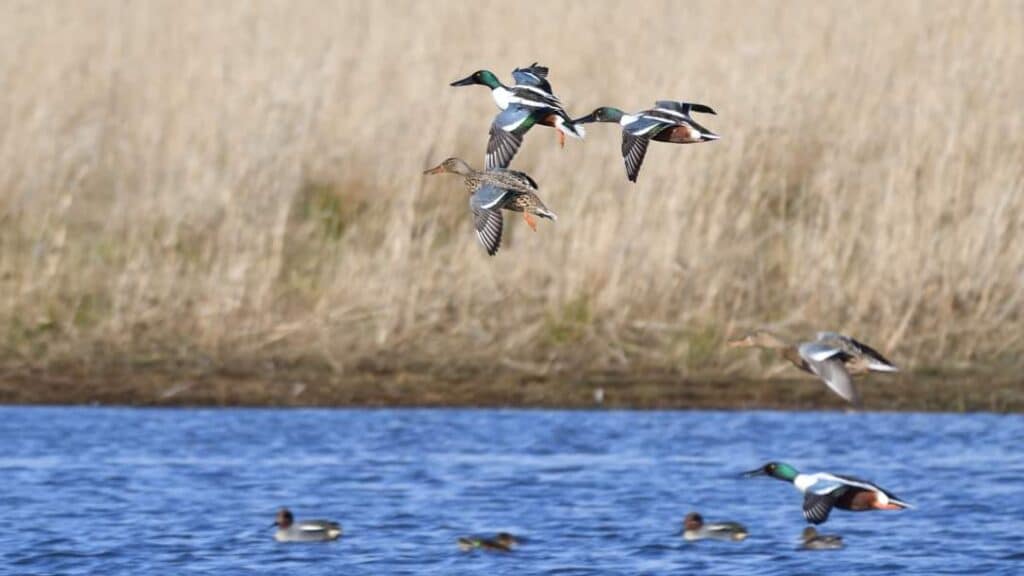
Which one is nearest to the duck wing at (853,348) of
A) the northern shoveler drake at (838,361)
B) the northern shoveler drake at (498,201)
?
the northern shoveler drake at (838,361)

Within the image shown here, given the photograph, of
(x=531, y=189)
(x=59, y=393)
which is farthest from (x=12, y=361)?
(x=531, y=189)

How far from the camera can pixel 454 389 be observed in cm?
1209

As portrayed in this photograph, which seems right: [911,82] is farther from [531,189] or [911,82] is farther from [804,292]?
[531,189]

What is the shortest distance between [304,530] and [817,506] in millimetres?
2802

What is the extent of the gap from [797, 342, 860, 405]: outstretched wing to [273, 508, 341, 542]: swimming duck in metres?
3.25

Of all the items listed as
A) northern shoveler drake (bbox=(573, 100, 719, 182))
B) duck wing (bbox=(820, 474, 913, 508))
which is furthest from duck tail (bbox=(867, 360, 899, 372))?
northern shoveler drake (bbox=(573, 100, 719, 182))

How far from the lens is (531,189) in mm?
6727

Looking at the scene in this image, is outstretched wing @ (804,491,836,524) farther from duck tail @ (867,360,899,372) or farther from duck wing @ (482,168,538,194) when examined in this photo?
duck wing @ (482,168,538,194)

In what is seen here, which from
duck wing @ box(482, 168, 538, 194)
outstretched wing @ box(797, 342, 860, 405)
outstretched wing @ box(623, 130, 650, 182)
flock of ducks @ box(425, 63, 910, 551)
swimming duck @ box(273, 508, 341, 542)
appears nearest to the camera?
flock of ducks @ box(425, 63, 910, 551)

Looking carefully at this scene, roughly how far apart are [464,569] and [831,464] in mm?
2660

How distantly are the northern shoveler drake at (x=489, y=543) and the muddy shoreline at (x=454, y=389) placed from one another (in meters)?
2.49

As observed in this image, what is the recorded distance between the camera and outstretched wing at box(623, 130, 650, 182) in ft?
22.2

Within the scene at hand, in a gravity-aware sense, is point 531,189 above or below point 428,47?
below

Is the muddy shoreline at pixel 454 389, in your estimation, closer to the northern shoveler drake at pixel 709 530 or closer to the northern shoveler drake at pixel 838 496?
the northern shoveler drake at pixel 709 530
